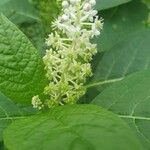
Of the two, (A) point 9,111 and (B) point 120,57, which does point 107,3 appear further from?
(A) point 9,111

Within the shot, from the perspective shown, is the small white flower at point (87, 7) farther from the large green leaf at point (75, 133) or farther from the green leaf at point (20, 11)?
the green leaf at point (20, 11)

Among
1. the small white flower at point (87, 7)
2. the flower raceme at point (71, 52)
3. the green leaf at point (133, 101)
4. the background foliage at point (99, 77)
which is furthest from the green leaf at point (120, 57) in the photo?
the small white flower at point (87, 7)

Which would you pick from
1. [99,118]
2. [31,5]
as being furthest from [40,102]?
[31,5]

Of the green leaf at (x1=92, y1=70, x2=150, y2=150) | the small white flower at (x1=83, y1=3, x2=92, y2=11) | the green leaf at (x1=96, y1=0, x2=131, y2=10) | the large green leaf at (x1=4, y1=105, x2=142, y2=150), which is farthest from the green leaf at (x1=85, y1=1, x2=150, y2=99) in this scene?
the large green leaf at (x1=4, y1=105, x2=142, y2=150)

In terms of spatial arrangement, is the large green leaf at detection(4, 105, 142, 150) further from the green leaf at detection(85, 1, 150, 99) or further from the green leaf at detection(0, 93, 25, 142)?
the green leaf at detection(85, 1, 150, 99)

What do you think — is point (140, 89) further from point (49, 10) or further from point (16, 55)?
point (49, 10)

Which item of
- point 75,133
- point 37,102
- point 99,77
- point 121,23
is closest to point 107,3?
point 121,23

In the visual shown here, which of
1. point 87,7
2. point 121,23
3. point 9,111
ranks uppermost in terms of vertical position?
point 87,7
